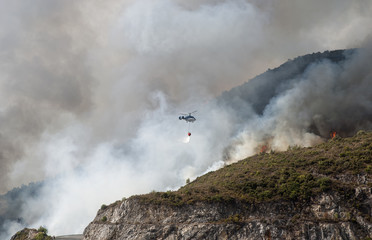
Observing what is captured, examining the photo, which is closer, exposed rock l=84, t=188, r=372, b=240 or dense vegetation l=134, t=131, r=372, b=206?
exposed rock l=84, t=188, r=372, b=240

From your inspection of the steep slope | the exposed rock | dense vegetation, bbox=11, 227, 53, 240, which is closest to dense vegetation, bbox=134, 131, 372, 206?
the steep slope

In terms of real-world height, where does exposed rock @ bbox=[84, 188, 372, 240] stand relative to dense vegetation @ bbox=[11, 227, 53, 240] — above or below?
below

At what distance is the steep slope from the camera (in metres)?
82.6

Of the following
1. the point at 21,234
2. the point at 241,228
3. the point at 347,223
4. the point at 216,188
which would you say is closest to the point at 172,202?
the point at 216,188

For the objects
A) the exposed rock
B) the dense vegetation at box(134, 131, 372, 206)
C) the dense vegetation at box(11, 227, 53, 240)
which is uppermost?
the dense vegetation at box(11, 227, 53, 240)

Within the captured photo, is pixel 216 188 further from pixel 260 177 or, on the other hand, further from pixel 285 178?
pixel 285 178

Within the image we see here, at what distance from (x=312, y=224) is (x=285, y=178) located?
2295 centimetres

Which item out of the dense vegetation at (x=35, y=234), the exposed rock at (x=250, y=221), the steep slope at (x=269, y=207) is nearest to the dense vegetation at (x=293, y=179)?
the steep slope at (x=269, y=207)

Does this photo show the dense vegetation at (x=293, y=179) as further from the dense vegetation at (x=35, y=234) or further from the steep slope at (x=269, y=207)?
the dense vegetation at (x=35, y=234)

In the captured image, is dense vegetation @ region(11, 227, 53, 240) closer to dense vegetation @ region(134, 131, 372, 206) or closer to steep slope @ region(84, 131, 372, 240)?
steep slope @ region(84, 131, 372, 240)

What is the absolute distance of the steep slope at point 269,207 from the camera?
8262 cm

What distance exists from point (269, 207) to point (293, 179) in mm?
15740

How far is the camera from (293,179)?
100812 millimetres

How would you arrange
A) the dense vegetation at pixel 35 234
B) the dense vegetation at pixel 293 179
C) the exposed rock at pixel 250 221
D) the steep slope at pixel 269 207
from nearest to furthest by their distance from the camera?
the exposed rock at pixel 250 221, the steep slope at pixel 269 207, the dense vegetation at pixel 293 179, the dense vegetation at pixel 35 234
